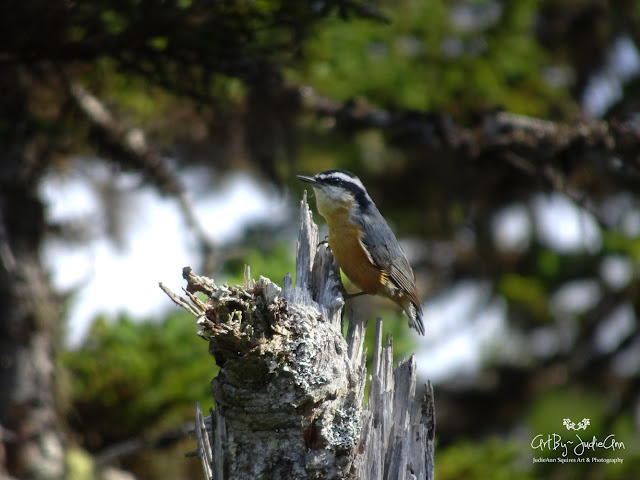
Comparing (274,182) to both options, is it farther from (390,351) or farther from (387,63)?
(387,63)

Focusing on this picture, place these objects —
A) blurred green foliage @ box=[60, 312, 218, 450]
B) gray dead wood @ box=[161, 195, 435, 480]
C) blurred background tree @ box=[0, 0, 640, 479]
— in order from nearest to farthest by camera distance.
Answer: gray dead wood @ box=[161, 195, 435, 480] → blurred background tree @ box=[0, 0, 640, 479] → blurred green foliage @ box=[60, 312, 218, 450]

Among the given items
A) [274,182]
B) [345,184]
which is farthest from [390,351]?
[274,182]

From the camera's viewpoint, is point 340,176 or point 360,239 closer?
point 360,239

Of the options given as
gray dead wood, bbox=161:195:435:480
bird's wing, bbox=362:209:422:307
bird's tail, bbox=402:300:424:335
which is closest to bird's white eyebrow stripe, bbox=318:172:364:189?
bird's wing, bbox=362:209:422:307

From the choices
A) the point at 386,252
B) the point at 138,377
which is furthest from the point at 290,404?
the point at 138,377

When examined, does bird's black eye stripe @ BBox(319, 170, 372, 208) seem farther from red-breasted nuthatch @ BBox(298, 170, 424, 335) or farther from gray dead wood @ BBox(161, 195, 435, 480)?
gray dead wood @ BBox(161, 195, 435, 480)

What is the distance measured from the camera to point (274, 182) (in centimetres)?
443

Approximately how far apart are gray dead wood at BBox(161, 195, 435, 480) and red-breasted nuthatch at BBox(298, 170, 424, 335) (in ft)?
4.29

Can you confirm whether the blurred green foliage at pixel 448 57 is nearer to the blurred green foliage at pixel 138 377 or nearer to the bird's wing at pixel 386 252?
the bird's wing at pixel 386 252

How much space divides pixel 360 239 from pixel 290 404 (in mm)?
1802

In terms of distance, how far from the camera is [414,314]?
443cm

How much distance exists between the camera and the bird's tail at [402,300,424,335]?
4.40 m

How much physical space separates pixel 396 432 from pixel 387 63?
14.6 feet

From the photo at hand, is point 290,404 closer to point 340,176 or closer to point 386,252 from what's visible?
point 386,252
